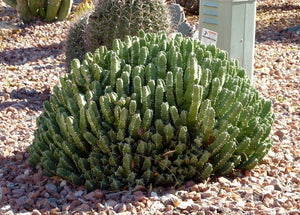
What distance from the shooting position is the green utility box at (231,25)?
5.14 m

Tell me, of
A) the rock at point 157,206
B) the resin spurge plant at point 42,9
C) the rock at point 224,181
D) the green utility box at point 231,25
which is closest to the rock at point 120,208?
the rock at point 157,206

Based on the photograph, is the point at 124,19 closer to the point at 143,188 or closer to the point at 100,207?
the point at 143,188

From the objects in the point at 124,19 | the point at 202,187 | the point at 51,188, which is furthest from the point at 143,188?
the point at 124,19

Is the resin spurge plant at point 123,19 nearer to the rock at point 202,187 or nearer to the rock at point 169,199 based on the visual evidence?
the rock at point 202,187

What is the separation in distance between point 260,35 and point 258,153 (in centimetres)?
621

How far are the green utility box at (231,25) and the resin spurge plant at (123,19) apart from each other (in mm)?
544

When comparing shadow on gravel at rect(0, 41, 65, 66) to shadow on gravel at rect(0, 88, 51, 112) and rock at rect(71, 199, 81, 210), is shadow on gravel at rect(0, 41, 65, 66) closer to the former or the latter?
shadow on gravel at rect(0, 88, 51, 112)

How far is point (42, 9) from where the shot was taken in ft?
32.4

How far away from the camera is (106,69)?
3.78m

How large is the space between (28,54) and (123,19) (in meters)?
3.21

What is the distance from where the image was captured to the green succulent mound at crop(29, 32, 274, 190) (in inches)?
131

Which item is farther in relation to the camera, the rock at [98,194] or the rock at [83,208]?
the rock at [98,194]

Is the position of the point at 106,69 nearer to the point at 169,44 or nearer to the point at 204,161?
the point at 169,44

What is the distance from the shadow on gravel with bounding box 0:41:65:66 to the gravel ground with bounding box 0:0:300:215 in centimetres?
2
